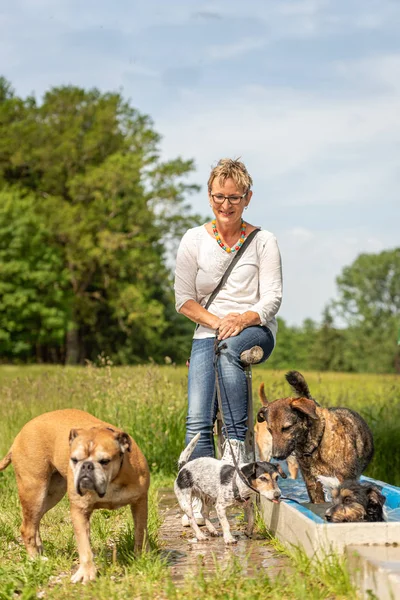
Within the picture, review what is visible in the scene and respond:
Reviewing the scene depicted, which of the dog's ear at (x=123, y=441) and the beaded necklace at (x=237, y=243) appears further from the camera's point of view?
the beaded necklace at (x=237, y=243)

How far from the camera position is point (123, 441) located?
16.7ft

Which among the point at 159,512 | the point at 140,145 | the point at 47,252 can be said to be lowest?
the point at 159,512

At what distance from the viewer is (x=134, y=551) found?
17.8 ft

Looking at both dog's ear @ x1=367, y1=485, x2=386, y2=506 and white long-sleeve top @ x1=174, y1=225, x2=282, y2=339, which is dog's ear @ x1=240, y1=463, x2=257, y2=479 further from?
white long-sleeve top @ x1=174, y1=225, x2=282, y2=339

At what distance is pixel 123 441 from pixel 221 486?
4.17 ft

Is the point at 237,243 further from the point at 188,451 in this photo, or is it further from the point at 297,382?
the point at 188,451

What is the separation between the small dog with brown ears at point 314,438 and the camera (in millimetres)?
5906

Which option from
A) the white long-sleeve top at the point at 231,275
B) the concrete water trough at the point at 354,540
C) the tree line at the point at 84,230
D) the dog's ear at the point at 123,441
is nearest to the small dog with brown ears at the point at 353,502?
the concrete water trough at the point at 354,540

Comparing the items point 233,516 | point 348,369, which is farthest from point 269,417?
point 348,369

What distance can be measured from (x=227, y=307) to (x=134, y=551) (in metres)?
2.04

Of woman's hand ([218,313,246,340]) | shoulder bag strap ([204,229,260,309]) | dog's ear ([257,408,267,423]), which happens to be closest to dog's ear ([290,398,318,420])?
dog's ear ([257,408,267,423])

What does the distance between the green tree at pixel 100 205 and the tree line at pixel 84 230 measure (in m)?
0.06

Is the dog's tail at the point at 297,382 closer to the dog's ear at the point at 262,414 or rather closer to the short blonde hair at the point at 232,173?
the dog's ear at the point at 262,414

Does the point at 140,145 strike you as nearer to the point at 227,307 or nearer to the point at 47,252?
the point at 47,252
